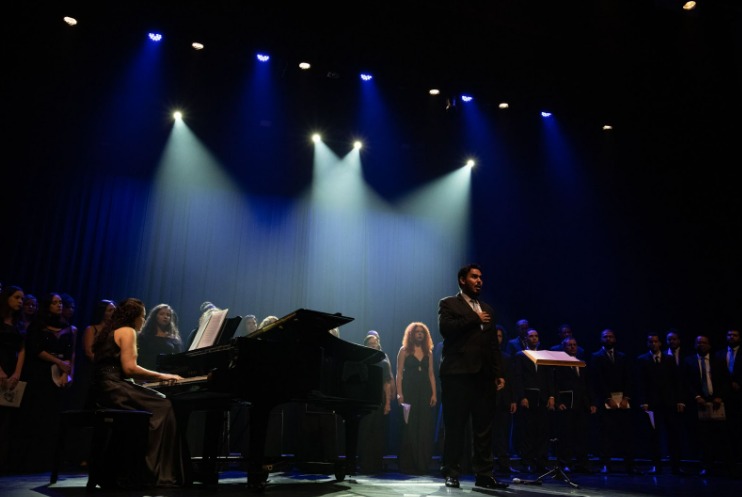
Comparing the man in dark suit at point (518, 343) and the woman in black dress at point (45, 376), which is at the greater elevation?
the man in dark suit at point (518, 343)

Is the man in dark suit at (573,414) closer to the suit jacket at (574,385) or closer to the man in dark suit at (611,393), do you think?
the suit jacket at (574,385)

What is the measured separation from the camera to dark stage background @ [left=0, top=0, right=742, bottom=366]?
7.69 m

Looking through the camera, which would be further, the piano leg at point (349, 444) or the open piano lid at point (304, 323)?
the piano leg at point (349, 444)

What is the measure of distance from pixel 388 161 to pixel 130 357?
6.90 m

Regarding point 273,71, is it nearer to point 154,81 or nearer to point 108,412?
point 154,81

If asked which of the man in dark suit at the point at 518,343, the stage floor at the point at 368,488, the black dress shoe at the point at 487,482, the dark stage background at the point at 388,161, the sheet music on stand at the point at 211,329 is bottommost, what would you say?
the stage floor at the point at 368,488

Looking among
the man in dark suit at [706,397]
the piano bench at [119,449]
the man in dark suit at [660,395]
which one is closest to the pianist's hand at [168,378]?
the piano bench at [119,449]

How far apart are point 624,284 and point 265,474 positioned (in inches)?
319

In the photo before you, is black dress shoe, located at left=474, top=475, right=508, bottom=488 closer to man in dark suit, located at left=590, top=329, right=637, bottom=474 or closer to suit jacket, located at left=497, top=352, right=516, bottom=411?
suit jacket, located at left=497, top=352, right=516, bottom=411

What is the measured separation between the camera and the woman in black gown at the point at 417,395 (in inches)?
265

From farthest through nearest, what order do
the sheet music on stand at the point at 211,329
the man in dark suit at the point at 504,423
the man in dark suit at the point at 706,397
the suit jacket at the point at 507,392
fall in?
1. the man in dark suit at the point at 706,397
2. the suit jacket at the point at 507,392
3. the man in dark suit at the point at 504,423
4. the sheet music on stand at the point at 211,329

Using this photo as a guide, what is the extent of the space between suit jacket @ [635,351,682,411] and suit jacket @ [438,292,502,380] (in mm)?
3934

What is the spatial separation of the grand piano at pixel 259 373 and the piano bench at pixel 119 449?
349mm

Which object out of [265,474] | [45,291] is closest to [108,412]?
[265,474]
